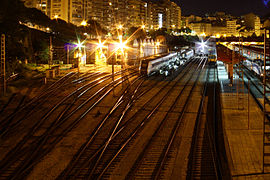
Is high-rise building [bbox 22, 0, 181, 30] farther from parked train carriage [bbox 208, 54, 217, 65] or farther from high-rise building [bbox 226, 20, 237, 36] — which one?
high-rise building [bbox 226, 20, 237, 36]

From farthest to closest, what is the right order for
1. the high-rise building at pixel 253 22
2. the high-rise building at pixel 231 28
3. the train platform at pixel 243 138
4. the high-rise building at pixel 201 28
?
the high-rise building at pixel 231 28
the high-rise building at pixel 201 28
the high-rise building at pixel 253 22
the train platform at pixel 243 138

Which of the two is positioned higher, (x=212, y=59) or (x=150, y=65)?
(x=212, y=59)

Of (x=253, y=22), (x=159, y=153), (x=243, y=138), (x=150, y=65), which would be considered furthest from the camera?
(x=253, y=22)

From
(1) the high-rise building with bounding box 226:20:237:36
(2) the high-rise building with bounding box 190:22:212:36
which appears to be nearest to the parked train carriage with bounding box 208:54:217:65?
(2) the high-rise building with bounding box 190:22:212:36

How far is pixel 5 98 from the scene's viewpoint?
16.8m

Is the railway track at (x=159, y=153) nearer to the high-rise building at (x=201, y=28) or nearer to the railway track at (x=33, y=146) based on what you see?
the railway track at (x=33, y=146)

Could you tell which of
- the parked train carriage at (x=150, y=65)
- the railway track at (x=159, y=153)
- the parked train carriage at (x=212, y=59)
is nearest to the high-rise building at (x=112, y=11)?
the parked train carriage at (x=212, y=59)

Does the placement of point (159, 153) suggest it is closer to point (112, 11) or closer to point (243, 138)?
point (243, 138)

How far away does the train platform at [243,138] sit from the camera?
7574 mm

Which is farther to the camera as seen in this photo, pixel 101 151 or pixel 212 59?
pixel 212 59

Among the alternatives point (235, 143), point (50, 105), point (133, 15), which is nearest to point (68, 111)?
point (50, 105)

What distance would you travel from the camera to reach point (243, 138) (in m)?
10.0

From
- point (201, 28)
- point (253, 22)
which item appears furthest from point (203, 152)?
point (253, 22)

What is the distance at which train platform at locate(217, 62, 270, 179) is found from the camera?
757cm
